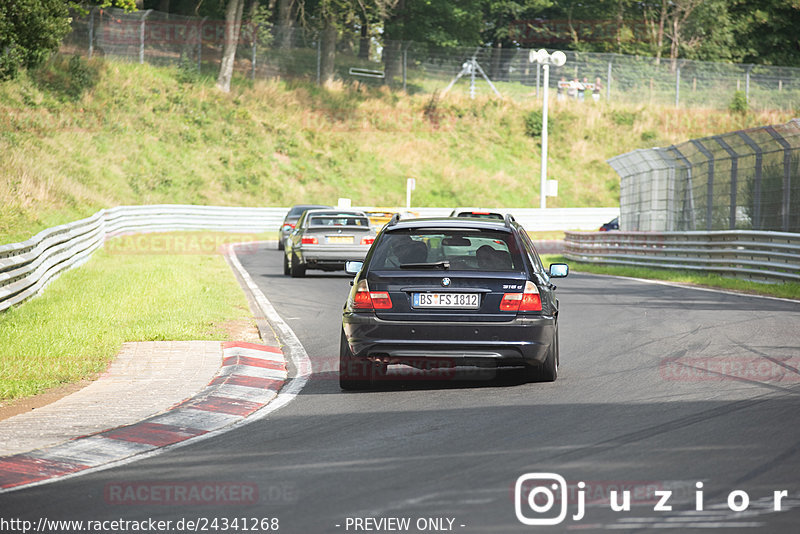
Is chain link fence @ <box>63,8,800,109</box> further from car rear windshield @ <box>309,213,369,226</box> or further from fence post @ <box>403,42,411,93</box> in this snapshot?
car rear windshield @ <box>309,213,369,226</box>

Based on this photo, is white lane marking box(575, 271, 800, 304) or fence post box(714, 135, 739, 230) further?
fence post box(714, 135, 739, 230)

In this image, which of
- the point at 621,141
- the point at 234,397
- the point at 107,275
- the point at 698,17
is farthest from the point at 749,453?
the point at 698,17

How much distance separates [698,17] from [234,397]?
78.9 meters

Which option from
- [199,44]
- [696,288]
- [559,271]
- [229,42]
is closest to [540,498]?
[559,271]

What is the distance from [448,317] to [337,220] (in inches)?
628

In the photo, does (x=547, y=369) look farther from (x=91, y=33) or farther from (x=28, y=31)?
(x=91, y=33)

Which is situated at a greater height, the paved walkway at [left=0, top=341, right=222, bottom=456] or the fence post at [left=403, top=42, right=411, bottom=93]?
the fence post at [left=403, top=42, right=411, bottom=93]

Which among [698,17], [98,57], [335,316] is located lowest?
[335,316]

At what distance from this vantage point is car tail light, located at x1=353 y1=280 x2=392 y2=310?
9.10m

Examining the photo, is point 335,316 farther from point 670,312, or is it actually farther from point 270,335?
point 670,312

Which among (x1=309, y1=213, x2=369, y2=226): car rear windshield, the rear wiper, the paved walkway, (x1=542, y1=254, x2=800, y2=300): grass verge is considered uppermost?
the rear wiper

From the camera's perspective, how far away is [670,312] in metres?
15.9

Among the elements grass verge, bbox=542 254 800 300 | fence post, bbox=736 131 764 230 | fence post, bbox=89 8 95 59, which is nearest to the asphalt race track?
grass verge, bbox=542 254 800 300

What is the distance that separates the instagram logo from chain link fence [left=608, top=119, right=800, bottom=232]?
16.6 metres
